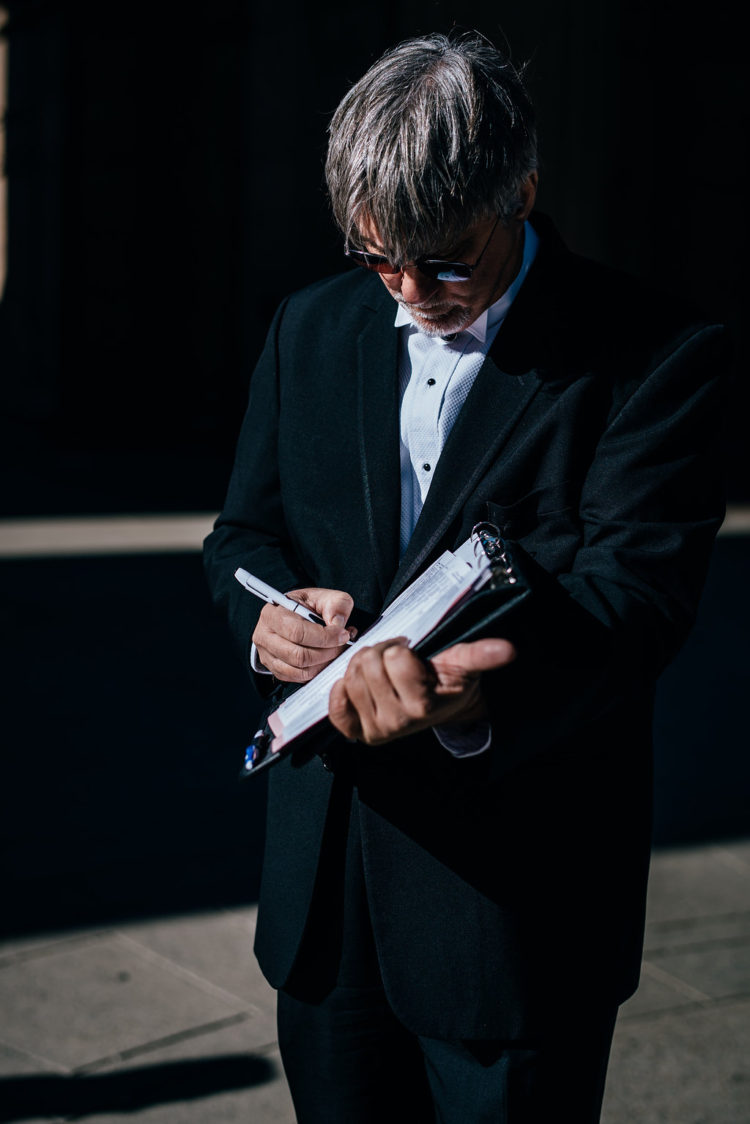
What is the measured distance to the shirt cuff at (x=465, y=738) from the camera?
1618mm

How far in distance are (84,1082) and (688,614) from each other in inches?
83.2

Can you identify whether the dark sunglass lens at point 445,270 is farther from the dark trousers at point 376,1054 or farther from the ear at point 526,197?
the dark trousers at point 376,1054

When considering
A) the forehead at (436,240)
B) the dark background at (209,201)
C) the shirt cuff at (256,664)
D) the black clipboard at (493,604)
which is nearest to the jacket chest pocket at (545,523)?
the black clipboard at (493,604)

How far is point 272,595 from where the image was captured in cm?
183

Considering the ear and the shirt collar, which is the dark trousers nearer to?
the shirt collar

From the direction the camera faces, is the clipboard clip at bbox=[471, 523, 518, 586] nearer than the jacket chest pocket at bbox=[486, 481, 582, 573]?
Yes

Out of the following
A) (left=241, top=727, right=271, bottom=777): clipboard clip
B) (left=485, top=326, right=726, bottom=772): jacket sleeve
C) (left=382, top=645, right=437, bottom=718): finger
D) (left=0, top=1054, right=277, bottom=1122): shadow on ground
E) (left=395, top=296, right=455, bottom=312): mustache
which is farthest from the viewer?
(left=0, top=1054, right=277, bottom=1122): shadow on ground

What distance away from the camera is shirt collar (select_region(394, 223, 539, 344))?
6.11ft

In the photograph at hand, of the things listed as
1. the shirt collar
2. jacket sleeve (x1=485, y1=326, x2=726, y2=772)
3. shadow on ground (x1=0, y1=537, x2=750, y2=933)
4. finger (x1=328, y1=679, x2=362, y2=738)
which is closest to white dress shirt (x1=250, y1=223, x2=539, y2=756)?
the shirt collar

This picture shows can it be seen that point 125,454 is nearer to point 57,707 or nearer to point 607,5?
point 607,5

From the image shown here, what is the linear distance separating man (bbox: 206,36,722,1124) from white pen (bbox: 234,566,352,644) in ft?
0.06

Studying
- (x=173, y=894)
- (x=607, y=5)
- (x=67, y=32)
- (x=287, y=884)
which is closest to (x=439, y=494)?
(x=287, y=884)

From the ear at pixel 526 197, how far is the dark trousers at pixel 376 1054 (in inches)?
34.5

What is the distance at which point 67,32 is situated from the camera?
12.2 m
